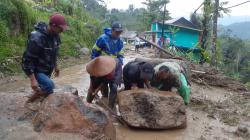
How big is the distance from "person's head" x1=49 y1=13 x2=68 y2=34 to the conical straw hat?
1187mm

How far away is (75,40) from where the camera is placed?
21406mm

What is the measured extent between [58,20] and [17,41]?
989 centimetres

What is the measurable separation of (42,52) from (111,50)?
1901 millimetres

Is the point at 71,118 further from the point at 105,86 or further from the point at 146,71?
the point at 105,86

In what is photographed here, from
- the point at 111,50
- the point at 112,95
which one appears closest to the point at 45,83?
the point at 112,95

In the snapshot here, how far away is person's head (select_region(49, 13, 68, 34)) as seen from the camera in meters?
4.81

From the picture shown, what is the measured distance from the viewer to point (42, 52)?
505cm

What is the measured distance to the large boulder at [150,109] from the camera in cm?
613

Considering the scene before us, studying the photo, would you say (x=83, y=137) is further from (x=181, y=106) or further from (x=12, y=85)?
(x=12, y=85)

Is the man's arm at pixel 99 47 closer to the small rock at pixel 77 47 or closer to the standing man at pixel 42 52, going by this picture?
the standing man at pixel 42 52

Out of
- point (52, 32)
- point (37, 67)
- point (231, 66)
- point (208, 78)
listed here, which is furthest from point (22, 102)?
point (231, 66)

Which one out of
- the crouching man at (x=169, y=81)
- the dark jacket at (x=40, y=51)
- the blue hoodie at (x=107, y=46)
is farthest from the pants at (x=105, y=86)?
the dark jacket at (x=40, y=51)

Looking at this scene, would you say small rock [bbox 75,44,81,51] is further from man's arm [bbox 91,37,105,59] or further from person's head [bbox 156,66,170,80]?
person's head [bbox 156,66,170,80]

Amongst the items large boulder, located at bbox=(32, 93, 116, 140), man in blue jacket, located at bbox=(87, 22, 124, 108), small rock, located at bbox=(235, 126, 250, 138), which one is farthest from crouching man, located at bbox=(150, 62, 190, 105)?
large boulder, located at bbox=(32, 93, 116, 140)
